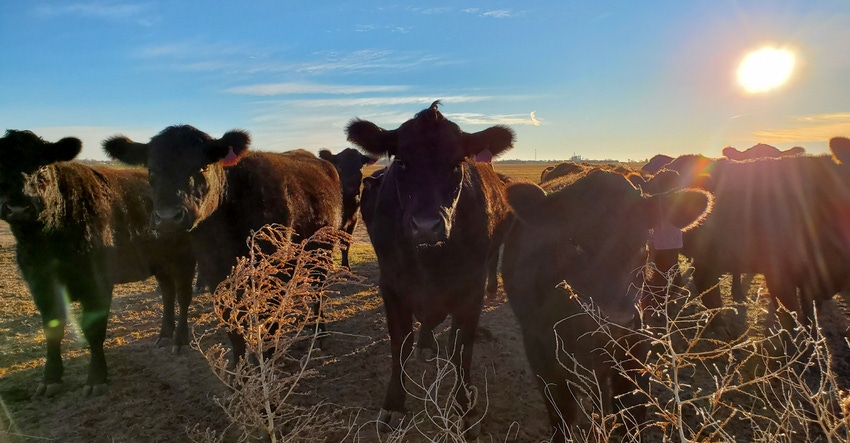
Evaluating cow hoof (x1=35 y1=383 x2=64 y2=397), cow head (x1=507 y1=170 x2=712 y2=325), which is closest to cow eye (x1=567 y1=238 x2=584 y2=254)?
cow head (x1=507 y1=170 x2=712 y2=325)

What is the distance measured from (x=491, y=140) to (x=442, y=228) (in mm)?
1420

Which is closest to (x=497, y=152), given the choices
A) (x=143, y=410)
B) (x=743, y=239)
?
(x=743, y=239)

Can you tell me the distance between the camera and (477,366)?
Result: 571 centimetres

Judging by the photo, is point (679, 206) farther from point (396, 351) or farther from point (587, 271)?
point (396, 351)

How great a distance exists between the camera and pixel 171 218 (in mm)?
4180

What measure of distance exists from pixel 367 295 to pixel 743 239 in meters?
5.81

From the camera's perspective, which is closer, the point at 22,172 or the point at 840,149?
the point at 22,172

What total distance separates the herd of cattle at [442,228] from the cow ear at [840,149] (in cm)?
2

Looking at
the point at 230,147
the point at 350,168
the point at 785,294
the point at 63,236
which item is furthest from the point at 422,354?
the point at 350,168

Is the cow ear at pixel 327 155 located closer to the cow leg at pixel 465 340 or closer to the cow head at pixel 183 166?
the cow head at pixel 183 166

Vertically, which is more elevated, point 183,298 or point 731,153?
point 731,153

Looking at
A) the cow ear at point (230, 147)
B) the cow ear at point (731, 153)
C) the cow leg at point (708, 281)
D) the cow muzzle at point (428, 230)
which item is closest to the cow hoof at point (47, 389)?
the cow ear at point (230, 147)

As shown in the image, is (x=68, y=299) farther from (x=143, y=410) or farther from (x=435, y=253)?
(x=435, y=253)

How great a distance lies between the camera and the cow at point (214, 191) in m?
4.34
